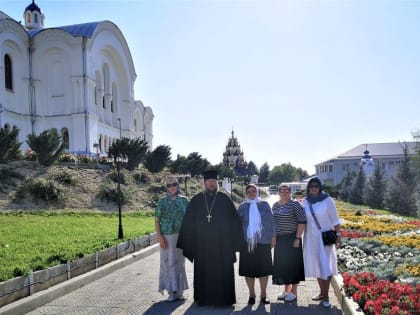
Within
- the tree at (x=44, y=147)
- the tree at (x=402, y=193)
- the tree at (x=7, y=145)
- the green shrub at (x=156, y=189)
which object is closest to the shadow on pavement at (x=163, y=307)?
the tree at (x=7, y=145)

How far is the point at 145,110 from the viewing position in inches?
2160

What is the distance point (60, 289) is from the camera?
20.5ft

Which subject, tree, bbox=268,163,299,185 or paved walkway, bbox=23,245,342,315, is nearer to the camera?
paved walkway, bbox=23,245,342,315

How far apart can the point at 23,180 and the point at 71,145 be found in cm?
1870

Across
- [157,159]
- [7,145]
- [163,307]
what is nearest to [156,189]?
[157,159]

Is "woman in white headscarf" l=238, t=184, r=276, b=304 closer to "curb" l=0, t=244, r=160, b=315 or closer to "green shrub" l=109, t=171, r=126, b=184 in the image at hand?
"curb" l=0, t=244, r=160, b=315

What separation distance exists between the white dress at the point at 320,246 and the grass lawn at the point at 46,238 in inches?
157

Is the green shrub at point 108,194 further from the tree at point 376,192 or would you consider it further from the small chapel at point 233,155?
the small chapel at point 233,155

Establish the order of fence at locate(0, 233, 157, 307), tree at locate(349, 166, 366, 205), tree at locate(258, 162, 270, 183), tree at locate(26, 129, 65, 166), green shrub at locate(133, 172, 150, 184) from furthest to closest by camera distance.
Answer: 1. tree at locate(258, 162, 270, 183)
2. tree at locate(349, 166, 366, 205)
3. green shrub at locate(133, 172, 150, 184)
4. tree at locate(26, 129, 65, 166)
5. fence at locate(0, 233, 157, 307)

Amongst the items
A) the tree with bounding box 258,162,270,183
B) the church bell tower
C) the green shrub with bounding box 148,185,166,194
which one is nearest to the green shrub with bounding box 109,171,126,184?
the green shrub with bounding box 148,185,166,194

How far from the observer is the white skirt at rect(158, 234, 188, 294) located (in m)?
5.95

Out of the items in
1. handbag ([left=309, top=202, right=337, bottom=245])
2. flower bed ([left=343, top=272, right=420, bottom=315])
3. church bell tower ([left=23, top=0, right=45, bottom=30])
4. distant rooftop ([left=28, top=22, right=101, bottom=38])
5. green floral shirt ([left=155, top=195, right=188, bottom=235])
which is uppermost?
church bell tower ([left=23, top=0, right=45, bottom=30])

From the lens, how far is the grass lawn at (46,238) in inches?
266

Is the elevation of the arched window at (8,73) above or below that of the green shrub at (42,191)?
above
